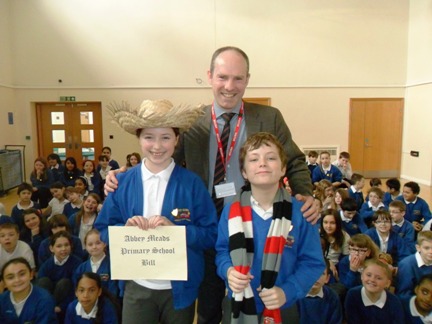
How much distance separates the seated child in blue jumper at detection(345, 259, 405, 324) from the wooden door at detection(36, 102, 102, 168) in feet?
36.2

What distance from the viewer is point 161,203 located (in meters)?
1.99

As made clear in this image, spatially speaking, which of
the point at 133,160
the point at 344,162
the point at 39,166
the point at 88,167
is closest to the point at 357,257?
the point at 344,162

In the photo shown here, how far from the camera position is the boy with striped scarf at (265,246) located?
1731 mm

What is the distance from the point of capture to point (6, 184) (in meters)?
10.3

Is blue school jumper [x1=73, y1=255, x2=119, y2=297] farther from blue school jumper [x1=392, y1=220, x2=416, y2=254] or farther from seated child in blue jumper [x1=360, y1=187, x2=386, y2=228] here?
seated child in blue jumper [x1=360, y1=187, x2=386, y2=228]

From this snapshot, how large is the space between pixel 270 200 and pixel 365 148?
1226 cm

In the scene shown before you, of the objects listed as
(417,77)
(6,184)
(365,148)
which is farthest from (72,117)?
(417,77)

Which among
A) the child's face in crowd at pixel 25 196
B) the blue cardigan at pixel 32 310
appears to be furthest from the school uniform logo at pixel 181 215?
the child's face in crowd at pixel 25 196

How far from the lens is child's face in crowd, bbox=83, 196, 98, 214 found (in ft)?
17.5

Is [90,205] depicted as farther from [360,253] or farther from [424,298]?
[424,298]

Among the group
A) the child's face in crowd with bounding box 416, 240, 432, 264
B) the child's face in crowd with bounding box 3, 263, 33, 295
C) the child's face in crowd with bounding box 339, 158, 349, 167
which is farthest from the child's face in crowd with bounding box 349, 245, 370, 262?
the child's face in crowd with bounding box 339, 158, 349, 167

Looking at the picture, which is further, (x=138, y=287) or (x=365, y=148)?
(x=365, y=148)

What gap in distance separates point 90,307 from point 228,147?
7.02 feet

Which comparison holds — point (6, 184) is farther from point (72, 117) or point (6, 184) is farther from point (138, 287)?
point (138, 287)
